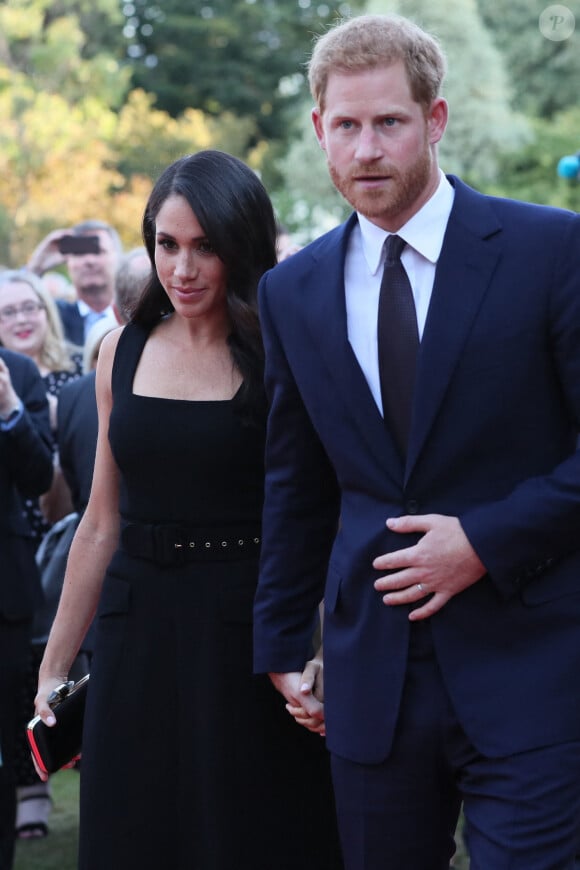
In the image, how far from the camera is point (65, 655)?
12.9 feet

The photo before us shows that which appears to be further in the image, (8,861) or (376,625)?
(8,861)

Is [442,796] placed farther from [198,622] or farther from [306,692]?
[198,622]

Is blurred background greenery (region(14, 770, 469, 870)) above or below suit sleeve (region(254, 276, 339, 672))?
below

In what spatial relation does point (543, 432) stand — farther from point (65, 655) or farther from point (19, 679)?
point (19, 679)

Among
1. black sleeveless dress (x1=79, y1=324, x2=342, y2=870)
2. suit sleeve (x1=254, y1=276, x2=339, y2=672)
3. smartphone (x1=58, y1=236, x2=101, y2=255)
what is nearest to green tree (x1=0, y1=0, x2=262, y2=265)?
smartphone (x1=58, y1=236, x2=101, y2=255)

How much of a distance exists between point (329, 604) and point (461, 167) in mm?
37645

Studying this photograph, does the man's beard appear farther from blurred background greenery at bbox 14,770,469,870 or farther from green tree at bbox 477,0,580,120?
green tree at bbox 477,0,580,120

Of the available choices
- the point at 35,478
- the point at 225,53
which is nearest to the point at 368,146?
the point at 35,478

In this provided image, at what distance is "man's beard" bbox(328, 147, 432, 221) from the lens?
2936 mm

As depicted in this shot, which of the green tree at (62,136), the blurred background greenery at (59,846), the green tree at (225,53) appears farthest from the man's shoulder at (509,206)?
the green tree at (225,53)

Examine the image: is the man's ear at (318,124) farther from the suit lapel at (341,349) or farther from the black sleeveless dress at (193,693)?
the black sleeveless dress at (193,693)

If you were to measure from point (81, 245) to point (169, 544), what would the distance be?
5541 mm

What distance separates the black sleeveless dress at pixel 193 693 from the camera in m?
3.67

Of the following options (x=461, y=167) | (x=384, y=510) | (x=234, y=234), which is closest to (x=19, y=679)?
(x=234, y=234)
